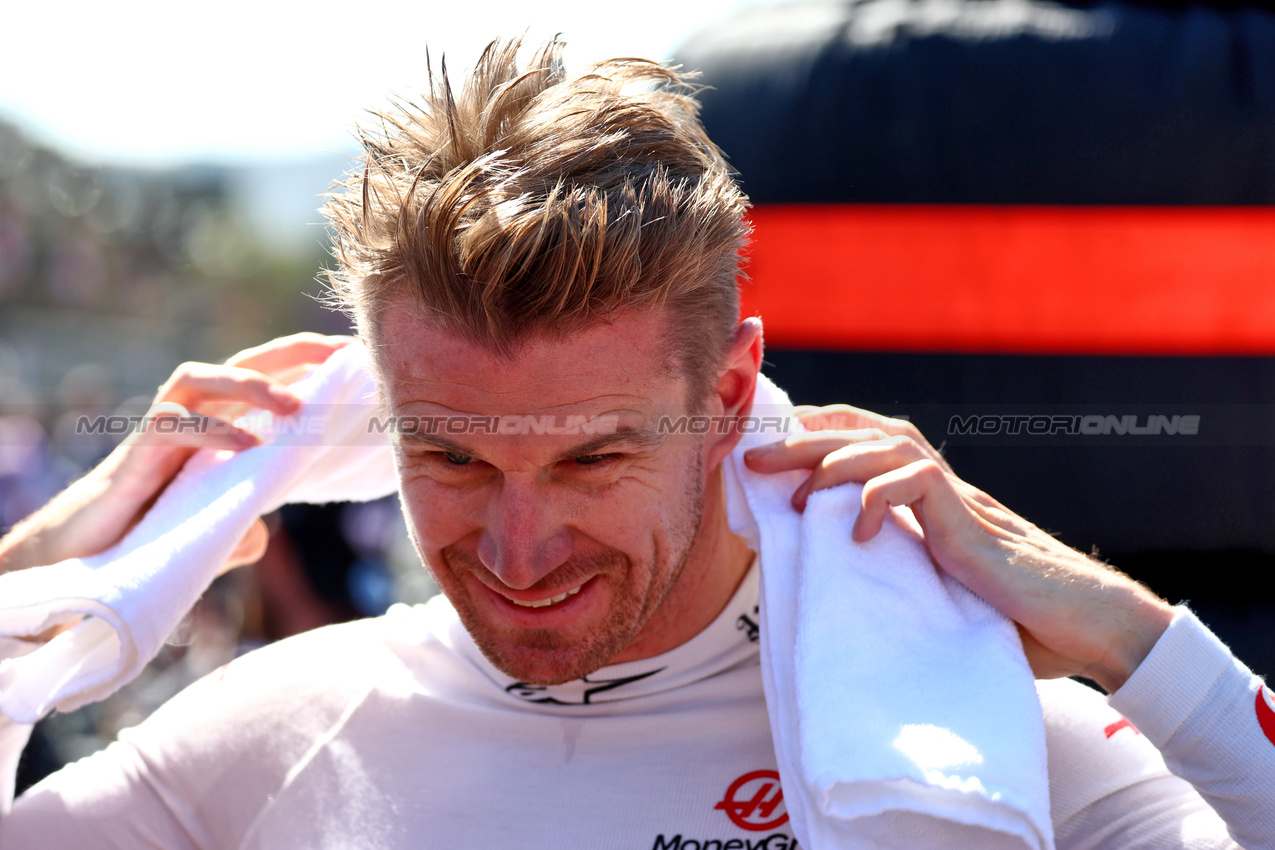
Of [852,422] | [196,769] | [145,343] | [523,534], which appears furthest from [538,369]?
[145,343]

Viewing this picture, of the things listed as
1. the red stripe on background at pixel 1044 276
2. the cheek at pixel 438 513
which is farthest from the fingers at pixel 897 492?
the red stripe on background at pixel 1044 276

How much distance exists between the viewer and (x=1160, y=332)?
8.10 feet

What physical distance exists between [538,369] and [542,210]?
0.23 meters

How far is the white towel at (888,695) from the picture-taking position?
4.24 feet

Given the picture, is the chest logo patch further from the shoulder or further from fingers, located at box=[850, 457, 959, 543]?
fingers, located at box=[850, 457, 959, 543]

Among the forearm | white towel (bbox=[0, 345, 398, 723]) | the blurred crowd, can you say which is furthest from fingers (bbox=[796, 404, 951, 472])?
the forearm

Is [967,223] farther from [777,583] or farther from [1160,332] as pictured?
[777,583]

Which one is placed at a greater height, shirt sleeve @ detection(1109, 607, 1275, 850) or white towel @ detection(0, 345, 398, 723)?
white towel @ detection(0, 345, 398, 723)

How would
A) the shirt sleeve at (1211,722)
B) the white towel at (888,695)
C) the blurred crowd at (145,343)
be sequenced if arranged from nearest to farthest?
the white towel at (888,695) < the shirt sleeve at (1211,722) < the blurred crowd at (145,343)

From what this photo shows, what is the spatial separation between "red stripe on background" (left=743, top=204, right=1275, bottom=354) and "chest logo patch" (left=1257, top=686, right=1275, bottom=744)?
1169 millimetres

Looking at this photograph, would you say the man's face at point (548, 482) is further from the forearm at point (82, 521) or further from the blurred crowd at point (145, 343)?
the blurred crowd at point (145, 343)

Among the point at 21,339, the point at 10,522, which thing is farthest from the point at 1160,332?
the point at 21,339

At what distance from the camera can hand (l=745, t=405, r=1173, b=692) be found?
1457 millimetres

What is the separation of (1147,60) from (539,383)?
172 cm
